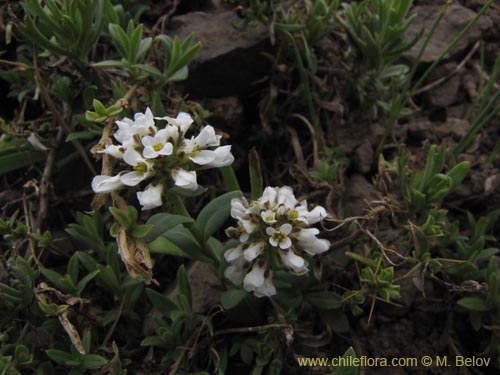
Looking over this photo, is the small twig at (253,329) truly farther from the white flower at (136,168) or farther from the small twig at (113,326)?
the white flower at (136,168)

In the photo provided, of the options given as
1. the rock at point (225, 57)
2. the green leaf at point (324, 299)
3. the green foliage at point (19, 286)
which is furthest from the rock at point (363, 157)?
the green foliage at point (19, 286)

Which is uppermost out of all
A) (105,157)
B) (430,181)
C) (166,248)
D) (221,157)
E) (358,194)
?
(221,157)

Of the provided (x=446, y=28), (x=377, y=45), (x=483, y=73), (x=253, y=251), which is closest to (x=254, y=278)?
(x=253, y=251)

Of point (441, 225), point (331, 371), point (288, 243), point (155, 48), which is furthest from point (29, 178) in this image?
point (441, 225)

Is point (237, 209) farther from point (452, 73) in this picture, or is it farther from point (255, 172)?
point (452, 73)

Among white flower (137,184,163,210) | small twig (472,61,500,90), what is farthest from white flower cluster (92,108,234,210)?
small twig (472,61,500,90)
